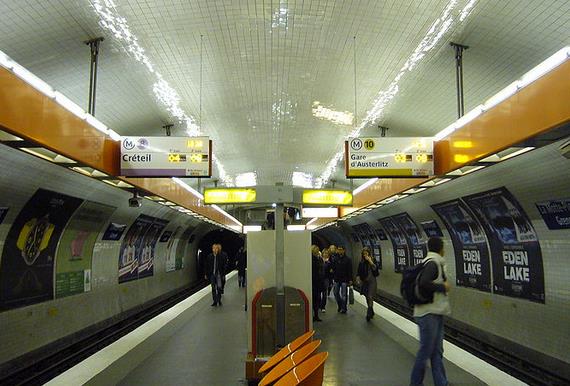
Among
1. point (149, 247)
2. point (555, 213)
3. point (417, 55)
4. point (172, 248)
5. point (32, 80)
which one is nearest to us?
point (32, 80)

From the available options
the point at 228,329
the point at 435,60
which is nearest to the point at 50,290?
the point at 228,329

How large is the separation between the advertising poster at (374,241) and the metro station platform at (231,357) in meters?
9.15

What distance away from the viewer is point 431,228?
12.8 meters

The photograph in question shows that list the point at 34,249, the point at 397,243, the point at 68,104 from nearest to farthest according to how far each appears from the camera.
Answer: the point at 68,104
the point at 34,249
the point at 397,243

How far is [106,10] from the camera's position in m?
6.35

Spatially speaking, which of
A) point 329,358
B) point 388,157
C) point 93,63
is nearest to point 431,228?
point 388,157

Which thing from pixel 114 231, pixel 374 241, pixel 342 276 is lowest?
pixel 342 276

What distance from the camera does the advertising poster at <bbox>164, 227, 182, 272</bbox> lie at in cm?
1934

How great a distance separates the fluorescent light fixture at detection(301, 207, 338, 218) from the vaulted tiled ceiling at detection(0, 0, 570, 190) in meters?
3.52

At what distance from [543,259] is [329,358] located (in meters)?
3.86

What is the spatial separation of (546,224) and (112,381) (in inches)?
251

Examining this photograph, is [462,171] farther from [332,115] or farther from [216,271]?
[216,271]

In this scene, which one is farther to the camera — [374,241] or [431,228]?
A: [374,241]

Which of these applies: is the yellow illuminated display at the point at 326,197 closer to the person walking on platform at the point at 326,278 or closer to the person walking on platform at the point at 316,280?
the person walking on platform at the point at 316,280
